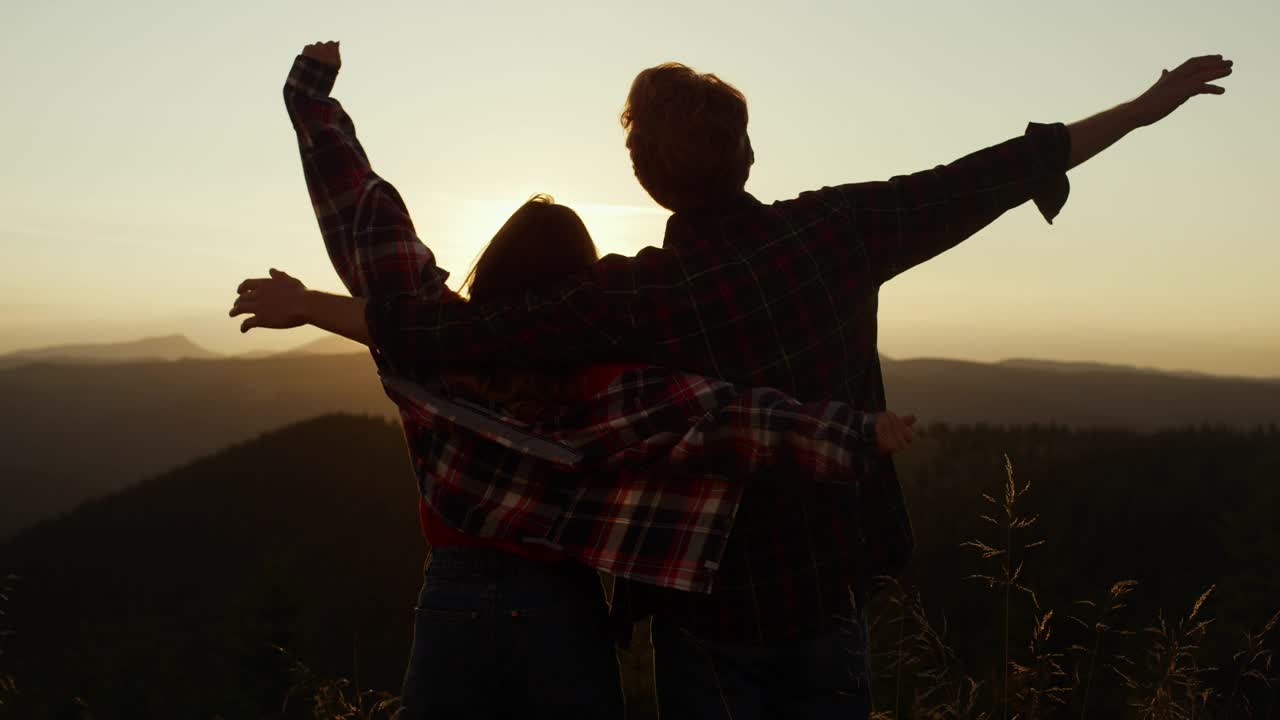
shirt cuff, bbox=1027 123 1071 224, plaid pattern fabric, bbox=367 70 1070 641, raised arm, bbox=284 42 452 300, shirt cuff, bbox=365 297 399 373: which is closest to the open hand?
shirt cuff, bbox=1027 123 1071 224

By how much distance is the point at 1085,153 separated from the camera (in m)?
2.69

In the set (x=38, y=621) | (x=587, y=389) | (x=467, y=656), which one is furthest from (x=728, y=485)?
(x=38, y=621)

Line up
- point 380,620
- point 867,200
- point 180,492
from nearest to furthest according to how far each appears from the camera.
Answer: point 867,200, point 380,620, point 180,492

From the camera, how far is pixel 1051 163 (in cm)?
262

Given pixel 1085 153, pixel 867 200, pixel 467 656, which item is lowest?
pixel 467 656

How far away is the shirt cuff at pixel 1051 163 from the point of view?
2619 mm

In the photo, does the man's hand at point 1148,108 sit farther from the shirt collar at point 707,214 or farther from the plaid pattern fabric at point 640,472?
the plaid pattern fabric at point 640,472

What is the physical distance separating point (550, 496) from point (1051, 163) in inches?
63.0

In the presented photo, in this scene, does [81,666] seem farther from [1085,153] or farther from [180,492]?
[1085,153]

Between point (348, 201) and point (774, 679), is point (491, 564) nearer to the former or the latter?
point (774, 679)

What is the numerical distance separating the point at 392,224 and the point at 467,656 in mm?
1081

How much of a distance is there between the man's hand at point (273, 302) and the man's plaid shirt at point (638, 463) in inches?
7.6

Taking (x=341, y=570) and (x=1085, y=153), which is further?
(x=341, y=570)

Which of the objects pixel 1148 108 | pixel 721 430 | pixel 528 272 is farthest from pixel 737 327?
pixel 1148 108
